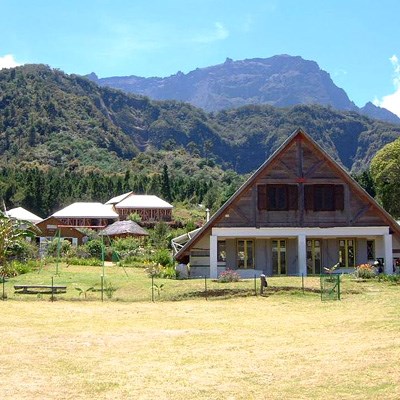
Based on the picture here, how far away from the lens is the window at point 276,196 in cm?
Result: 3594

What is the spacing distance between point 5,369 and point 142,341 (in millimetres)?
4363

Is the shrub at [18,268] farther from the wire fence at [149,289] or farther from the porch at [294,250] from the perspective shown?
the porch at [294,250]

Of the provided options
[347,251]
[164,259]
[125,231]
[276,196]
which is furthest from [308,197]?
[125,231]

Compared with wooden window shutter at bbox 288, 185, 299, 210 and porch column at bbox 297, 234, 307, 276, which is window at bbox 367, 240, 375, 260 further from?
wooden window shutter at bbox 288, 185, 299, 210

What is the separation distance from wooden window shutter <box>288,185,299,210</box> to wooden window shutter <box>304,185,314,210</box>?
18.8 inches

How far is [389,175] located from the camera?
64.7 meters

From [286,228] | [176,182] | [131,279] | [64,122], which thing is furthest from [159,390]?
[64,122]

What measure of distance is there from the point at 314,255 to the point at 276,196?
14.5ft

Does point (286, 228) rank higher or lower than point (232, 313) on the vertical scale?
higher

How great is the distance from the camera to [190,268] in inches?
1448

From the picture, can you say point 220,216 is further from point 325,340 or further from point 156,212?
point 156,212

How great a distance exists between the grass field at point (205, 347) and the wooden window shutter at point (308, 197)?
9836mm

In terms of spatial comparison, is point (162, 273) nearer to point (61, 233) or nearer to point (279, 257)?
point (279, 257)

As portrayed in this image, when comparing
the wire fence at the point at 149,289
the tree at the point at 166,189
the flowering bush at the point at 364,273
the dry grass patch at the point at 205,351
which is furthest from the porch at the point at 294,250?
the tree at the point at 166,189
